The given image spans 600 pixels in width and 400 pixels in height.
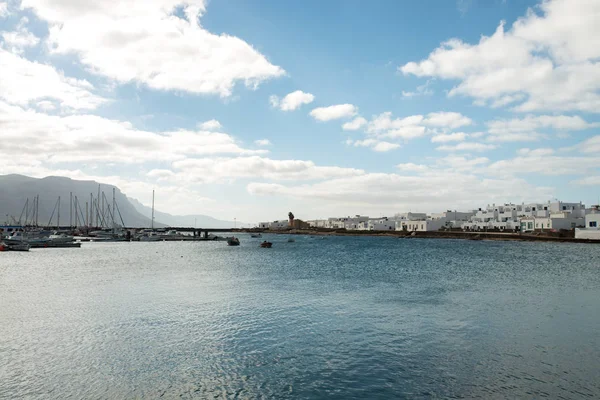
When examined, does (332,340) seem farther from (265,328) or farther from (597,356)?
(597,356)

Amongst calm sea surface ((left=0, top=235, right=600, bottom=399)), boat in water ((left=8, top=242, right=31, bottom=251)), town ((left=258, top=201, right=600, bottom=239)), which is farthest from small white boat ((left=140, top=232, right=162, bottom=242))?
town ((left=258, top=201, right=600, bottom=239))

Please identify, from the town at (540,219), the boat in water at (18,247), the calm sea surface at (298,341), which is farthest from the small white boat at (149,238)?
the town at (540,219)

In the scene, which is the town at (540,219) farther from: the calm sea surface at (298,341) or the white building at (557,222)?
the calm sea surface at (298,341)

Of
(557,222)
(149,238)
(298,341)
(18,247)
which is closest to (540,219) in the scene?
(557,222)

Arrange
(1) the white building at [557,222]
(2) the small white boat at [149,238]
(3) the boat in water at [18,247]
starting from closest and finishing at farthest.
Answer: (3) the boat in water at [18,247], (1) the white building at [557,222], (2) the small white boat at [149,238]

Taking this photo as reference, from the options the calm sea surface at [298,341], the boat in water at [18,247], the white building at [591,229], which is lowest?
the calm sea surface at [298,341]

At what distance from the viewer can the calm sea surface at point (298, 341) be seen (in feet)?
48.0

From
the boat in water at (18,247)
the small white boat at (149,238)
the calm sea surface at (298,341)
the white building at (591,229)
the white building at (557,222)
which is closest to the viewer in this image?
the calm sea surface at (298,341)

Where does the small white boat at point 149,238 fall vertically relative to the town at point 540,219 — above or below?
below

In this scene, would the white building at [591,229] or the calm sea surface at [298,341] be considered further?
the white building at [591,229]

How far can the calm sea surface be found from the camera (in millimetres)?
14633

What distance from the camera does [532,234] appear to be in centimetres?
14475

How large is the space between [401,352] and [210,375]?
29.4 feet

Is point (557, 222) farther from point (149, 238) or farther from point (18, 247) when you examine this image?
point (18, 247)
